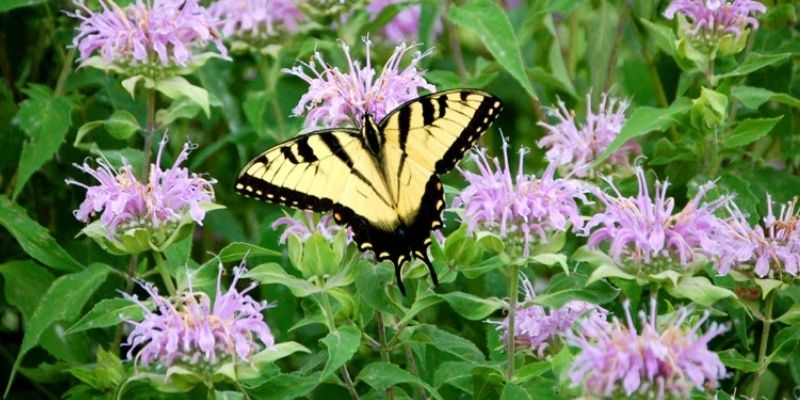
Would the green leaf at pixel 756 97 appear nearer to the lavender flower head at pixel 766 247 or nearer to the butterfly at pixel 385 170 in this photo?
the lavender flower head at pixel 766 247

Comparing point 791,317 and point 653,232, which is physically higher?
point 653,232

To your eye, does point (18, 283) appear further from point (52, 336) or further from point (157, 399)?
point (157, 399)

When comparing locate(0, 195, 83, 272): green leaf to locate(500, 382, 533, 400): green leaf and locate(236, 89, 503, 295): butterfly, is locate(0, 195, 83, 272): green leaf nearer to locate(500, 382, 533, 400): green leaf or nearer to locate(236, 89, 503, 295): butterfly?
locate(236, 89, 503, 295): butterfly

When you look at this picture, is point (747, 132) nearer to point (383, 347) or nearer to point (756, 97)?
point (756, 97)

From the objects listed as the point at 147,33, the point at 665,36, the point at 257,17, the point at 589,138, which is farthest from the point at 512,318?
the point at 257,17

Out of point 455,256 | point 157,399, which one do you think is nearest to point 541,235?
point 455,256

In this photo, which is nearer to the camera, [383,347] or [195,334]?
[195,334]
